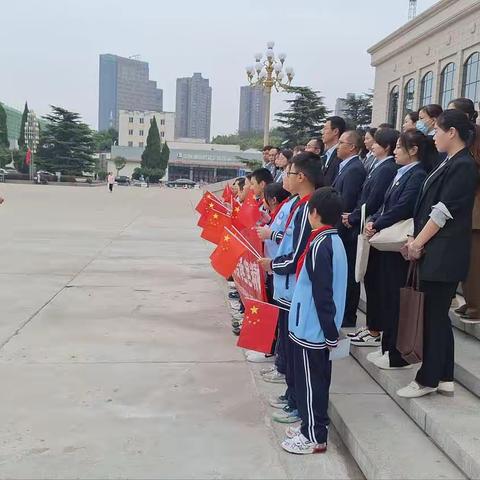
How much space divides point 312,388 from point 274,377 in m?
1.18

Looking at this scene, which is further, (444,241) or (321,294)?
(444,241)

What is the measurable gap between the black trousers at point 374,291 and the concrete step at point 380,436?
477mm

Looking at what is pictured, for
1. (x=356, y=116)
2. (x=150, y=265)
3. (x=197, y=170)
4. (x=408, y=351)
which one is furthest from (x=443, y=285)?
(x=197, y=170)

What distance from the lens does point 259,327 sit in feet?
10.8

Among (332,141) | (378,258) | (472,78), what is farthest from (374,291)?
(472,78)

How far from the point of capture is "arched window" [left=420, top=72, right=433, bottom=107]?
27281 mm

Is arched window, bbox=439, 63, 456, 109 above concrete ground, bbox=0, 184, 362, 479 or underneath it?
above

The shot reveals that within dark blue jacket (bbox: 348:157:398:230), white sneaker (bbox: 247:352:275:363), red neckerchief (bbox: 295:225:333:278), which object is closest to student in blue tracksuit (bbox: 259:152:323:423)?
red neckerchief (bbox: 295:225:333:278)

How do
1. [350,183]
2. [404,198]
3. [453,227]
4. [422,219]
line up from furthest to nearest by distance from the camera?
1. [350,183]
2. [404,198]
3. [422,219]
4. [453,227]

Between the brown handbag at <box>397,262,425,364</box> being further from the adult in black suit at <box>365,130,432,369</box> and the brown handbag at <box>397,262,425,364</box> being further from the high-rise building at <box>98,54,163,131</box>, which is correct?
the high-rise building at <box>98,54,163,131</box>

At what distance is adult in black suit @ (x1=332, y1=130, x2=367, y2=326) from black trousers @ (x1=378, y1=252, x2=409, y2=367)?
0.68m

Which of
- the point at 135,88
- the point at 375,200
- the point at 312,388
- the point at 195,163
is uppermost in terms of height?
the point at 135,88

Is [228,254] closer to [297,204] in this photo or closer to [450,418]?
[297,204]

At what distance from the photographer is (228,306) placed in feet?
20.5
